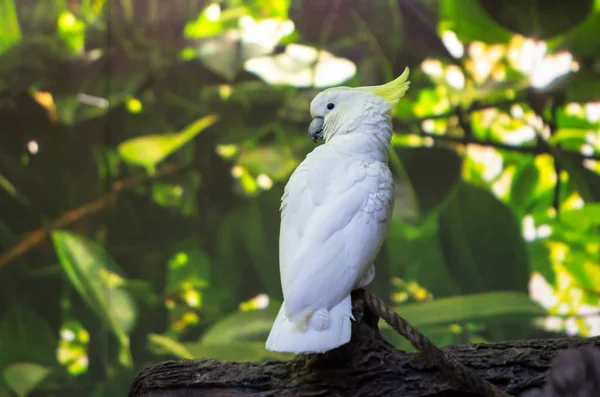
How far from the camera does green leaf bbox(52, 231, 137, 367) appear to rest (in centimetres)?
236

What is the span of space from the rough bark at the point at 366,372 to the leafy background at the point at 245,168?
1167 millimetres

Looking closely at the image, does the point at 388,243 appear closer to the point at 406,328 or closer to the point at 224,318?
the point at 224,318

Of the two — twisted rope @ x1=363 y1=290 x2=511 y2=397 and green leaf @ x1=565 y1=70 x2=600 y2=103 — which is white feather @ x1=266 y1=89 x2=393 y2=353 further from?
green leaf @ x1=565 y1=70 x2=600 y2=103

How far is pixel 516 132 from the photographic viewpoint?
2250 mm

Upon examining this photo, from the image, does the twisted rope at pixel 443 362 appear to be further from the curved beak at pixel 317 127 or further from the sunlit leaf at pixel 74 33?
the sunlit leaf at pixel 74 33

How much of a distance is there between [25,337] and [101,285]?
48 centimetres

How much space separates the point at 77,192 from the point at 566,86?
7.83 feet

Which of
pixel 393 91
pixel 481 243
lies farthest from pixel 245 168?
pixel 393 91

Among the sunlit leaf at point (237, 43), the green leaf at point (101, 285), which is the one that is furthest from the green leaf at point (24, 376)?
the sunlit leaf at point (237, 43)

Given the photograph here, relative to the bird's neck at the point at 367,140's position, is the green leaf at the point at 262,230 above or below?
above

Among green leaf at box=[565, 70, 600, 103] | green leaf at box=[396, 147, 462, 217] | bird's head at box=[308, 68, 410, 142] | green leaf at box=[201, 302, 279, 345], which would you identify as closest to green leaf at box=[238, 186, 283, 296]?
green leaf at box=[201, 302, 279, 345]

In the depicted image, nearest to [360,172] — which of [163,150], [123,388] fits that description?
[163,150]

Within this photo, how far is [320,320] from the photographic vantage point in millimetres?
875

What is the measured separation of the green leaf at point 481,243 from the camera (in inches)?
85.3
